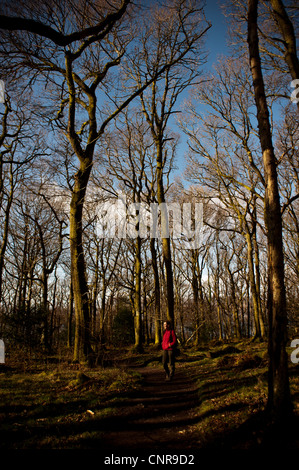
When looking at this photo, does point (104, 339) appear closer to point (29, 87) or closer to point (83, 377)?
point (83, 377)

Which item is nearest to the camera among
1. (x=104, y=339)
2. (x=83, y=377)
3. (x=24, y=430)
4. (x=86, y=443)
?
(x=86, y=443)

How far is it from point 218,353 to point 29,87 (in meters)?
12.7

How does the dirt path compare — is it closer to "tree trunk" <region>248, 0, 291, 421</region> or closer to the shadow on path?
the shadow on path

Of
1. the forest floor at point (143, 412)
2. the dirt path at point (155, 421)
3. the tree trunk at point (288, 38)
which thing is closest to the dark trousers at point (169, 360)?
the forest floor at point (143, 412)

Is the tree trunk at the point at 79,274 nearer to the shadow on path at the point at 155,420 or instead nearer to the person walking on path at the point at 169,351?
the person walking on path at the point at 169,351

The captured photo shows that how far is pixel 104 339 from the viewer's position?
9.75 m

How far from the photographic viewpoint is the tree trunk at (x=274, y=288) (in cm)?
388

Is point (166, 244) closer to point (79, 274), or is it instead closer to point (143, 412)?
point (79, 274)

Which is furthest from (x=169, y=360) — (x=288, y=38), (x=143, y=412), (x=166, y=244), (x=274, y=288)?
(x=288, y=38)

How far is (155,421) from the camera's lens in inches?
182

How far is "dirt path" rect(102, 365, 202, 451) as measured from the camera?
3.77m

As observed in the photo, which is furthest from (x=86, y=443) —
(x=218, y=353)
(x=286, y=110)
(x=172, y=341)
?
(x=286, y=110)

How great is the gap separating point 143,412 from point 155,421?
520mm
